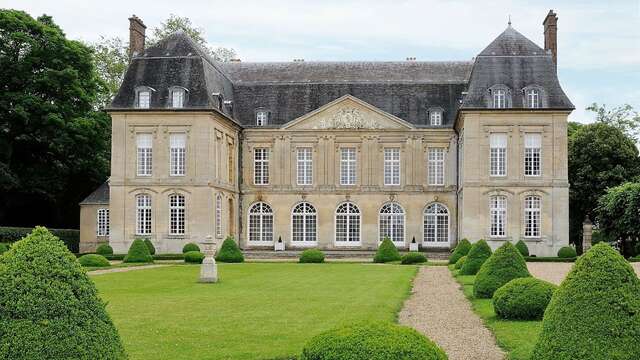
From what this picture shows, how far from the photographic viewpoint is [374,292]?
18.8 metres

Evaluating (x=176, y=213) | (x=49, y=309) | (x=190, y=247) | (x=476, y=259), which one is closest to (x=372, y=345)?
(x=49, y=309)

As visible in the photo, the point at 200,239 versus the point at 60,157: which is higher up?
the point at 60,157

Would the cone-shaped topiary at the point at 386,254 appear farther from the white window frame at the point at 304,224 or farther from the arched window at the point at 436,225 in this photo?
the white window frame at the point at 304,224

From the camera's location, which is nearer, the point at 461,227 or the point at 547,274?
the point at 547,274

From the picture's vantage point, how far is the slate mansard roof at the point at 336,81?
38.5 metres

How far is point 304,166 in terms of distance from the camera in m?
42.7

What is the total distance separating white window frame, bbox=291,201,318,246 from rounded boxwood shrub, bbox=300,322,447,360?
1391 inches

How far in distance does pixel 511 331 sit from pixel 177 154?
28.1m

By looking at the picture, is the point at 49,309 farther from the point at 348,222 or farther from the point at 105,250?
the point at 348,222

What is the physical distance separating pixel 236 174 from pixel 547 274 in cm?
2048

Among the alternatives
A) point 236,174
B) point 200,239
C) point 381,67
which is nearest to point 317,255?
point 200,239

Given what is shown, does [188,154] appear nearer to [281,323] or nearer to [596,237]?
[596,237]

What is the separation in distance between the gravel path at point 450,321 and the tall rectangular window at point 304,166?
2098cm

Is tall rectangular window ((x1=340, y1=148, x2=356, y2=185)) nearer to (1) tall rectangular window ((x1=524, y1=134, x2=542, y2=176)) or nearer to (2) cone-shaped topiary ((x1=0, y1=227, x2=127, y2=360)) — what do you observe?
(1) tall rectangular window ((x1=524, y1=134, x2=542, y2=176))
